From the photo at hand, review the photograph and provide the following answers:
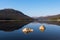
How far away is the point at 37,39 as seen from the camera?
3556cm

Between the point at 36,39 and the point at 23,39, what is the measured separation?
3069 millimetres

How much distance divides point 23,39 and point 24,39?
10.4 inches

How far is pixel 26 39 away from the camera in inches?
1432

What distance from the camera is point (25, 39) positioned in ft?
119

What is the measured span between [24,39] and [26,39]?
0.55m

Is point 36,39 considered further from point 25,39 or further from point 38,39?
point 25,39

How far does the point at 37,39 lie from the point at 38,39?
23 centimetres

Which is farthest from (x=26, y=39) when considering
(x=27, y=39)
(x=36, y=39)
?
(x=36, y=39)

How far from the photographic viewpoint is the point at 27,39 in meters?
36.2

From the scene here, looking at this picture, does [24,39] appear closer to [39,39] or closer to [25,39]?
[25,39]

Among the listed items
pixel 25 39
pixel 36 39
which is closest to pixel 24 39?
pixel 25 39

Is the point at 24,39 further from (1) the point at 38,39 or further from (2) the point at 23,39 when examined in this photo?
(1) the point at 38,39

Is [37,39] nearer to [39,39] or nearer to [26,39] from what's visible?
[39,39]

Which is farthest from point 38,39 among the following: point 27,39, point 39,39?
point 27,39
